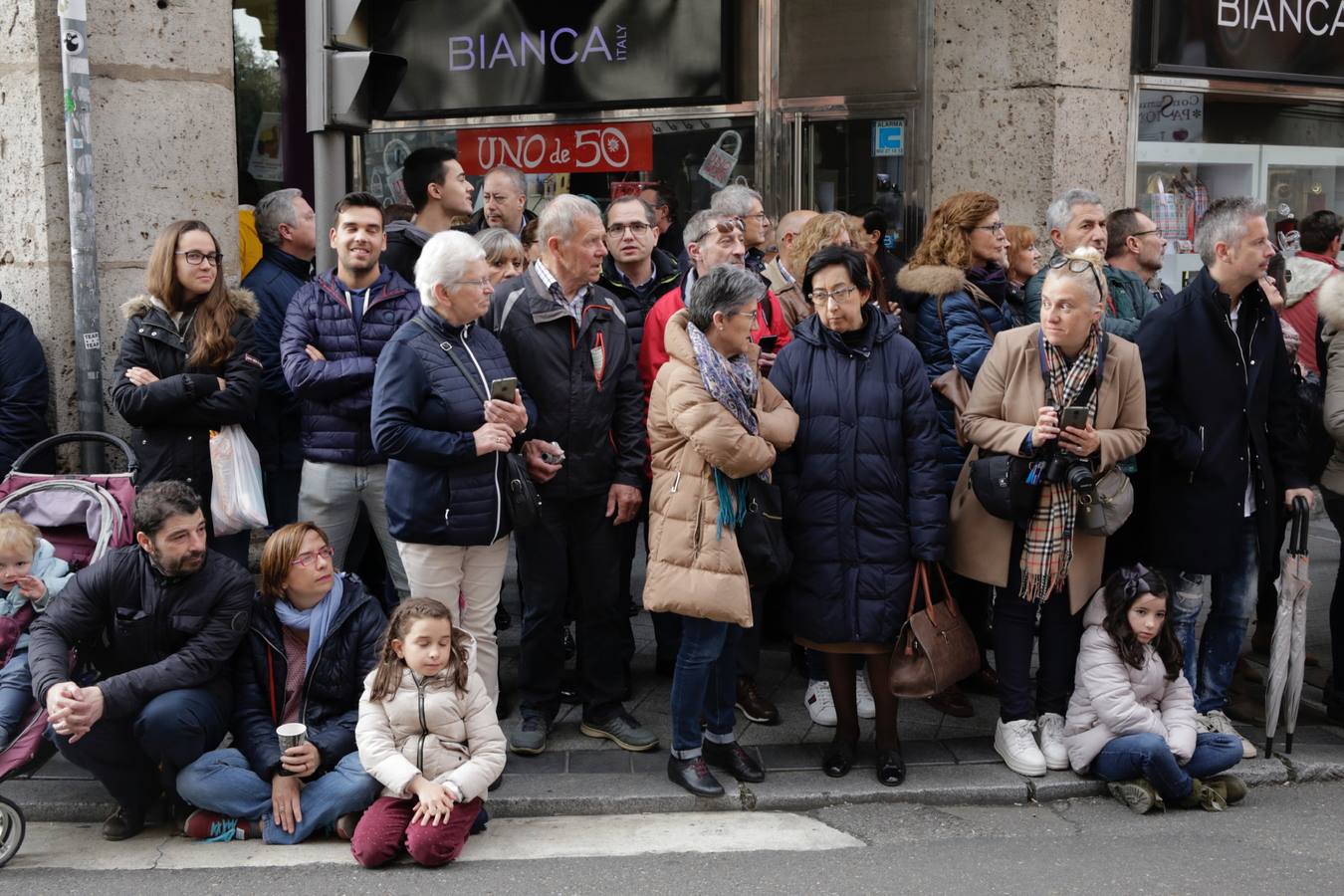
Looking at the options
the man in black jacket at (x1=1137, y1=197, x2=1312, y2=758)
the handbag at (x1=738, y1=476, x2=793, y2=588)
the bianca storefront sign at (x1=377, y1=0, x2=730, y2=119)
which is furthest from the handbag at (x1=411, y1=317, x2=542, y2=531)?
the bianca storefront sign at (x1=377, y1=0, x2=730, y2=119)

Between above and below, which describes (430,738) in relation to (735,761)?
above

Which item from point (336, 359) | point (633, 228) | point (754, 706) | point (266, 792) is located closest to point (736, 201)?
point (633, 228)

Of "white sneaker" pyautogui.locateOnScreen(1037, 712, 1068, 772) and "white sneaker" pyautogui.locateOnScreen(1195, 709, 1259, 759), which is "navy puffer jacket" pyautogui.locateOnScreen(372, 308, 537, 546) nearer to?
"white sneaker" pyautogui.locateOnScreen(1037, 712, 1068, 772)

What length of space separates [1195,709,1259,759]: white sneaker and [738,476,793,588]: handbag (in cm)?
172

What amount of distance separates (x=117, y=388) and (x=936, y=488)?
10.4 feet

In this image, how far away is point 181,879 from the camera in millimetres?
4672

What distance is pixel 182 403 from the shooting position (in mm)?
5797

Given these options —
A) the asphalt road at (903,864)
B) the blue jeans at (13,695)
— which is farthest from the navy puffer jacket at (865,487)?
the blue jeans at (13,695)

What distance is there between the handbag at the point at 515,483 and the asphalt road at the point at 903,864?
1070 mm

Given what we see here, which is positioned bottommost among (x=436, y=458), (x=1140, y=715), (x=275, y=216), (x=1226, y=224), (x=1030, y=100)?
(x=1140, y=715)

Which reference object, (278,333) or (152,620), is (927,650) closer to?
(152,620)

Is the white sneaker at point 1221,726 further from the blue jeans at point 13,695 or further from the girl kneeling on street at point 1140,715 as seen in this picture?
the blue jeans at point 13,695

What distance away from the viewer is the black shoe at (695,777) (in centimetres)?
528

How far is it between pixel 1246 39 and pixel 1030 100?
1.84 metres
